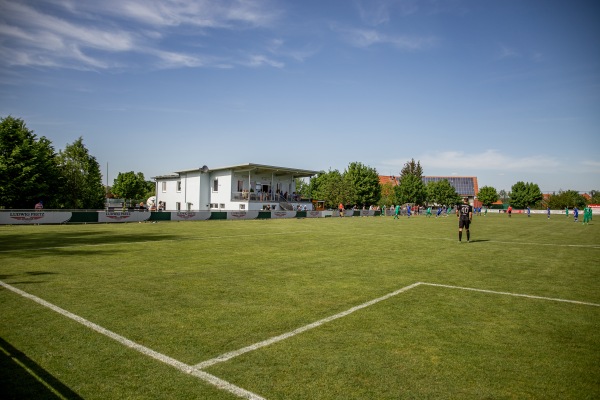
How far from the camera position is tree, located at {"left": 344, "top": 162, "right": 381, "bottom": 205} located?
81.6m

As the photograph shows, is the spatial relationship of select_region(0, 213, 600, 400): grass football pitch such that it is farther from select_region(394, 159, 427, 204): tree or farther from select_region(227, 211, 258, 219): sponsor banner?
select_region(394, 159, 427, 204): tree

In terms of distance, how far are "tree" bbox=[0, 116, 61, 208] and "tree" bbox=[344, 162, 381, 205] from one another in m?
56.6

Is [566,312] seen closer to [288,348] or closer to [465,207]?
[288,348]

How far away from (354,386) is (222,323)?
2.46 m

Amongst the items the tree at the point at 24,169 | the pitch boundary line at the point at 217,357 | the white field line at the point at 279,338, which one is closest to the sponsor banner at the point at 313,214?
the tree at the point at 24,169

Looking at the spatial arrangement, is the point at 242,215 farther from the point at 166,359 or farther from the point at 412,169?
the point at 412,169

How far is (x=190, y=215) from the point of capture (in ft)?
110

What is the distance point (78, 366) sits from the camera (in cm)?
380

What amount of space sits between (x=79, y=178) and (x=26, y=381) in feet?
162

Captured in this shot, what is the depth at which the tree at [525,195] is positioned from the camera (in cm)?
11431

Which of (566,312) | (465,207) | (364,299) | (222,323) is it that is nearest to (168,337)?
(222,323)

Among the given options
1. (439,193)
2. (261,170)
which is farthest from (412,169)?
(261,170)

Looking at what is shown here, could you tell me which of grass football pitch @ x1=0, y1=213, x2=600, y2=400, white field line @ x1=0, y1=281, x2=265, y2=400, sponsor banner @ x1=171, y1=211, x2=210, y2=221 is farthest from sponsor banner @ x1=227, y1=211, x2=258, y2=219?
white field line @ x1=0, y1=281, x2=265, y2=400

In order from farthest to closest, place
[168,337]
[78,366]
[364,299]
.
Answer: [364,299] → [168,337] → [78,366]
